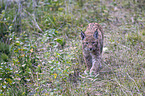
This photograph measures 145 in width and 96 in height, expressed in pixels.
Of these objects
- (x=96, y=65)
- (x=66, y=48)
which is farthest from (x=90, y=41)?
(x=66, y=48)

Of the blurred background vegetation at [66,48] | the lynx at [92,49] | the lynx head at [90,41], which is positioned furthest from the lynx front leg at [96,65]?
the lynx head at [90,41]

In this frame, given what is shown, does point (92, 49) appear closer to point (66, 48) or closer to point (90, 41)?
point (90, 41)

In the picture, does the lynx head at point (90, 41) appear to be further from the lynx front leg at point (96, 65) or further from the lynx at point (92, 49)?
the lynx front leg at point (96, 65)

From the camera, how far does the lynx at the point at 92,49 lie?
4.42 metres

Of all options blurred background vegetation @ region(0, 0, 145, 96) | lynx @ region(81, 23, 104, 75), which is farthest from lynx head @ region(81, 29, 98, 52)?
blurred background vegetation @ region(0, 0, 145, 96)

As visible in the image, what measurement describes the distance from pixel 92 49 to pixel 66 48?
3.19 ft

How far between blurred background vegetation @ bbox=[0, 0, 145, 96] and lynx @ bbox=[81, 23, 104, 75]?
0.18 metres

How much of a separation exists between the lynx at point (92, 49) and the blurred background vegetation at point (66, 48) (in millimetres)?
178

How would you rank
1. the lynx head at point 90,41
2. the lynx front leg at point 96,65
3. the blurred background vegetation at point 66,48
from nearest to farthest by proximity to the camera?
1. the blurred background vegetation at point 66,48
2. the lynx head at point 90,41
3. the lynx front leg at point 96,65

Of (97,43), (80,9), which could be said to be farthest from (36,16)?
(97,43)

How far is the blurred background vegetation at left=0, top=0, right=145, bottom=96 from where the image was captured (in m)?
3.97

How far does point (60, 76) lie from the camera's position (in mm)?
4180

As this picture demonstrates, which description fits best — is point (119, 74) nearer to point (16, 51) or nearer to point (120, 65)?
point (120, 65)

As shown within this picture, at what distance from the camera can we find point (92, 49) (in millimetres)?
4434
